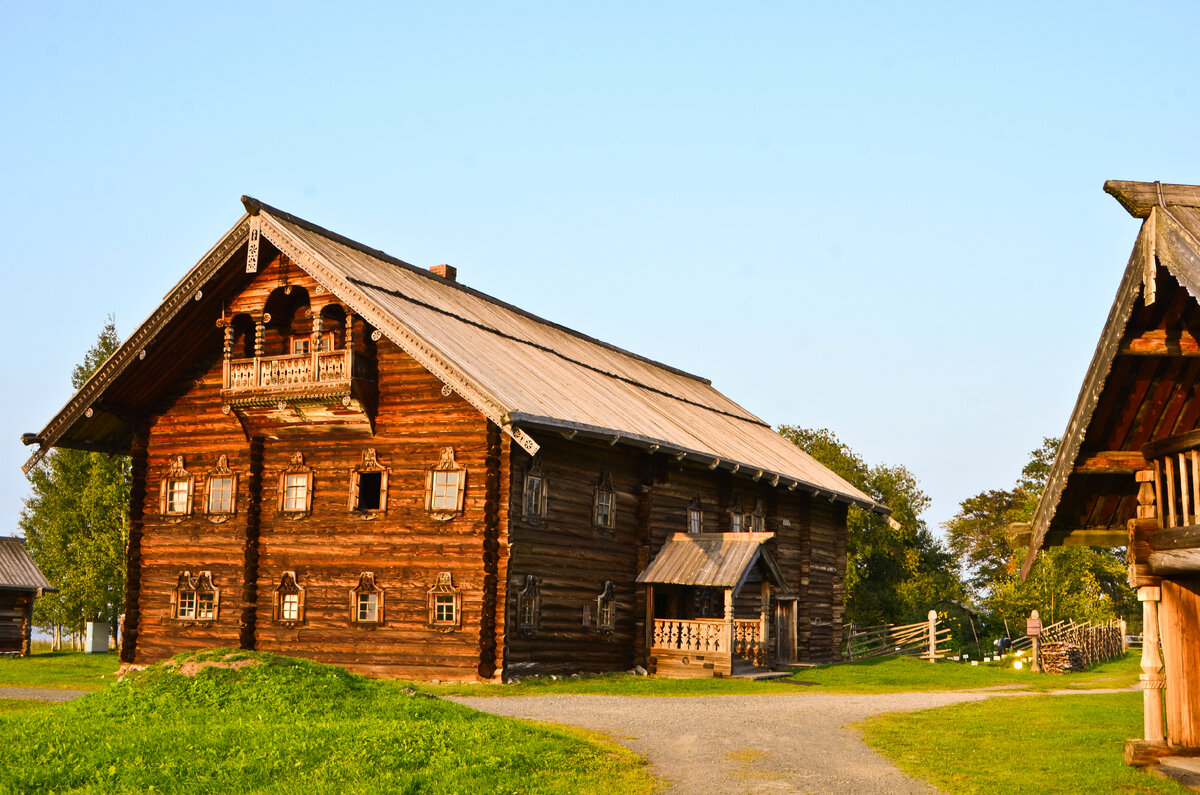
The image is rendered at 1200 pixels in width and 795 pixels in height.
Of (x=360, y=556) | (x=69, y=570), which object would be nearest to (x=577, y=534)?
(x=360, y=556)

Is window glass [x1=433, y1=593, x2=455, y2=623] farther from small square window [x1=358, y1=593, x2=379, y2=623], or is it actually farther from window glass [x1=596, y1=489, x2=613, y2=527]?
window glass [x1=596, y1=489, x2=613, y2=527]

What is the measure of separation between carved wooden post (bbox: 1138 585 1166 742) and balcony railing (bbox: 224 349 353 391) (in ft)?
61.6

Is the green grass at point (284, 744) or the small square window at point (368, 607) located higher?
the small square window at point (368, 607)

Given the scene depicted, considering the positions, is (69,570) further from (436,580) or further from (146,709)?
(146,709)

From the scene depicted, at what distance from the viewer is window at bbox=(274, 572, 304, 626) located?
2811cm

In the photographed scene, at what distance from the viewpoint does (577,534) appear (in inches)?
1104

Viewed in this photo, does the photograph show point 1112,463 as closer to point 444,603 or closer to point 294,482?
point 444,603

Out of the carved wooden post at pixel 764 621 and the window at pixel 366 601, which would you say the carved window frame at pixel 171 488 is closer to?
the window at pixel 366 601

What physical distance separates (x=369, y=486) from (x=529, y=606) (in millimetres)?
4986

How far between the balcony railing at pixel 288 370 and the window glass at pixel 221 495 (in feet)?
8.80

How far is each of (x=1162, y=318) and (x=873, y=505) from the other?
30.7 metres

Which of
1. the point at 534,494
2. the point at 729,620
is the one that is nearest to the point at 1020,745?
the point at 729,620

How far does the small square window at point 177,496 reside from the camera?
30.7m

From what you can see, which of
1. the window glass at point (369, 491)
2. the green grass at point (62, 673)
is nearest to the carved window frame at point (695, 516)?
→ the window glass at point (369, 491)
